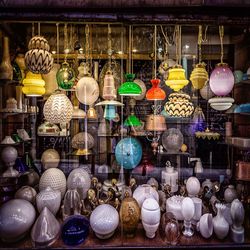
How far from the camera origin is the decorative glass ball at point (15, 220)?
4.49 feet

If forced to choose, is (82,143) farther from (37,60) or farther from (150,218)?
(150,218)

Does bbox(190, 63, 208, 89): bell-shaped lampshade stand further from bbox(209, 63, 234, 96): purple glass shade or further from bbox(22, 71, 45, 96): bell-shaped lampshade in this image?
bbox(22, 71, 45, 96): bell-shaped lampshade

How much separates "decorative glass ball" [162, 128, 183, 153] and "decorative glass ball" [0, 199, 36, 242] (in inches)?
49.8

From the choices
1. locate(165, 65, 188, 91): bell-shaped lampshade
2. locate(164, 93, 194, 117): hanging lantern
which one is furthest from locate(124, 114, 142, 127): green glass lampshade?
locate(165, 65, 188, 91): bell-shaped lampshade

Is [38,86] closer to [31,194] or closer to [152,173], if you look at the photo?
[31,194]

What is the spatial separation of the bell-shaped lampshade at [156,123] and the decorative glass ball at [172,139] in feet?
0.25

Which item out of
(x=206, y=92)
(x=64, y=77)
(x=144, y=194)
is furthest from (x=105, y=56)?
(x=144, y=194)

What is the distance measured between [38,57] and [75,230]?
1070mm

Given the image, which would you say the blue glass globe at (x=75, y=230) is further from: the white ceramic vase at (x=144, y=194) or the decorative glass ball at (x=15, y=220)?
the white ceramic vase at (x=144, y=194)

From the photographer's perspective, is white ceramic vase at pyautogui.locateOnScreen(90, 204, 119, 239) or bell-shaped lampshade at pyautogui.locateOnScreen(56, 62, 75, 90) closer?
white ceramic vase at pyautogui.locateOnScreen(90, 204, 119, 239)

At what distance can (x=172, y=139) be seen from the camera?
2.23 meters

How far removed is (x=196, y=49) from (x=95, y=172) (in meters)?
1.65

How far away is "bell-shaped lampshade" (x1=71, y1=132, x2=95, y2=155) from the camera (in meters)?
2.35

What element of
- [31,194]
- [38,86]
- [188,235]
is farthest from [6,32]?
[188,235]
